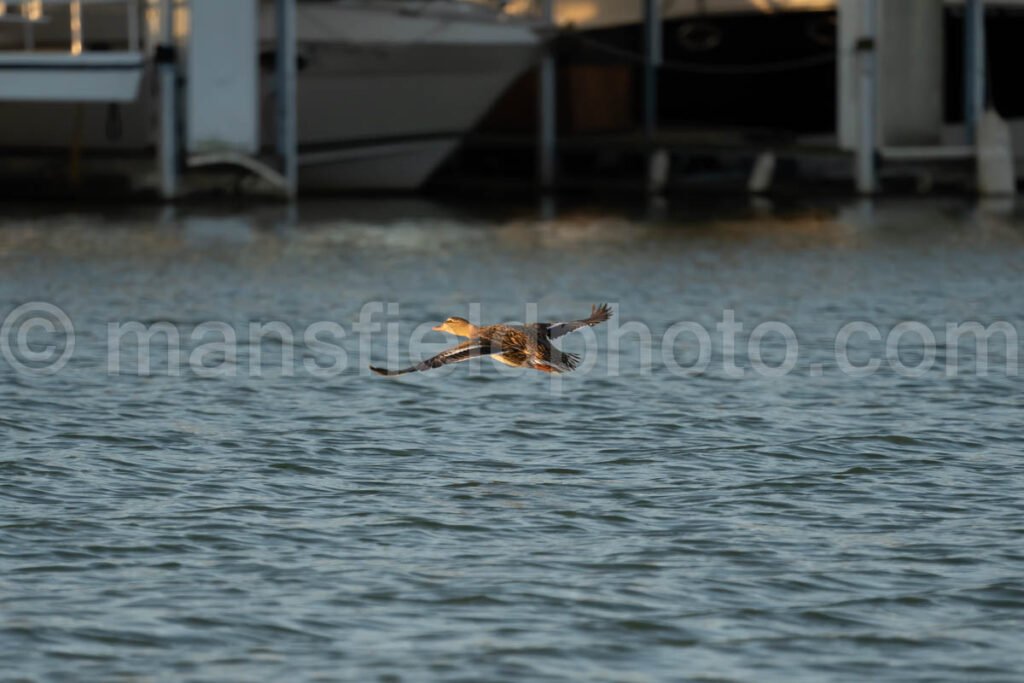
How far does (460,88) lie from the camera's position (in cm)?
3603

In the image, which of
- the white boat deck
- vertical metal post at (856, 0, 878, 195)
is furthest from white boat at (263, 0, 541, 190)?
vertical metal post at (856, 0, 878, 195)

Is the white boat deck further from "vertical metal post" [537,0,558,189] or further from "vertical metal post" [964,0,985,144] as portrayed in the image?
"vertical metal post" [964,0,985,144]

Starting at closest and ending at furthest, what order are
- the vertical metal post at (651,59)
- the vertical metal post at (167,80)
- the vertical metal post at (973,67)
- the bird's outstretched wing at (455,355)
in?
the bird's outstretched wing at (455,355) < the vertical metal post at (167,80) < the vertical metal post at (973,67) < the vertical metal post at (651,59)

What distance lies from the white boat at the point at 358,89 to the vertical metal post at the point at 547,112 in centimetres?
45

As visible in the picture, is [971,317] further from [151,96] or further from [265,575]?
[151,96]

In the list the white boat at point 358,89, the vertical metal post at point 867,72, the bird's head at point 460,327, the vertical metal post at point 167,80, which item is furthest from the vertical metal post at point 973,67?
Result: the bird's head at point 460,327

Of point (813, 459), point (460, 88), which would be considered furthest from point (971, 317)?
point (460, 88)

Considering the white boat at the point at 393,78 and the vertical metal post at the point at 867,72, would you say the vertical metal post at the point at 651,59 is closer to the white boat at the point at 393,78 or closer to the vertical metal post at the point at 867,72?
the white boat at the point at 393,78

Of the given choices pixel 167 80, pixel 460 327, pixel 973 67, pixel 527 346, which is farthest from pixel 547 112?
pixel 527 346

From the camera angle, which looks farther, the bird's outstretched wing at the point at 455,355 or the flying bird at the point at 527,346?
the flying bird at the point at 527,346

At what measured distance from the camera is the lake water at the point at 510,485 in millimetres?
8609

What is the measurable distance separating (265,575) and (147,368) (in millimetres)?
6876

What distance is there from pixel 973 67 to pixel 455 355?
82.9 ft

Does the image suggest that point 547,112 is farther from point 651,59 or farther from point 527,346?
point 527,346
